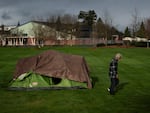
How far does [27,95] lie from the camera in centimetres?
1533

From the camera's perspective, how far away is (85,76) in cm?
1711

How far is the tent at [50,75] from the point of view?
16.7 metres

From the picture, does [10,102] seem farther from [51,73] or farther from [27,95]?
[51,73]

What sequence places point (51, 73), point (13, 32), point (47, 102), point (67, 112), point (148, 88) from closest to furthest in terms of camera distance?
point (67, 112) → point (47, 102) → point (51, 73) → point (148, 88) → point (13, 32)

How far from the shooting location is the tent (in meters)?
16.7

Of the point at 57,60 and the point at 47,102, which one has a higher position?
the point at 57,60

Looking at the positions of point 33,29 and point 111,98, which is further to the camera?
point 33,29

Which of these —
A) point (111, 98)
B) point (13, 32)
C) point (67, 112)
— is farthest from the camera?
point (13, 32)

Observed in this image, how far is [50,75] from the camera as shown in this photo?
16.6 m

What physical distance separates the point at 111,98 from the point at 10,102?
4055 millimetres

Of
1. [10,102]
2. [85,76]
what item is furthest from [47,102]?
[85,76]

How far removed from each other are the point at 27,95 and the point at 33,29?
10516 cm

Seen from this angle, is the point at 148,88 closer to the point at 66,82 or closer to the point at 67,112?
the point at 66,82

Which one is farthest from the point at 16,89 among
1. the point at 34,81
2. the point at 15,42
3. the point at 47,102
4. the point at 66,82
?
the point at 15,42
